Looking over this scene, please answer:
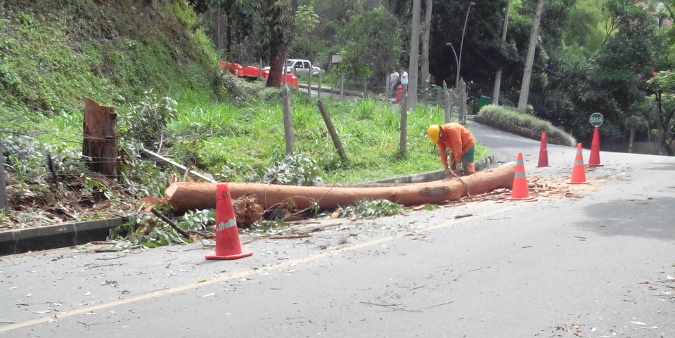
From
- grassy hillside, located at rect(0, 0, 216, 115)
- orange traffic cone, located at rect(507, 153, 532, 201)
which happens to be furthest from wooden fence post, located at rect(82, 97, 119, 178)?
orange traffic cone, located at rect(507, 153, 532, 201)

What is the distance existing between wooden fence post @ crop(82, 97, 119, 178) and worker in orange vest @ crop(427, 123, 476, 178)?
534 centimetres

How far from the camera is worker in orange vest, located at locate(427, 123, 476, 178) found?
40.9 ft

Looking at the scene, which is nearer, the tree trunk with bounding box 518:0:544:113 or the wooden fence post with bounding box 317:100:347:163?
the wooden fence post with bounding box 317:100:347:163

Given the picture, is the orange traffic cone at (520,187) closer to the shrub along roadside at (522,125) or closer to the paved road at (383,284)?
the paved road at (383,284)

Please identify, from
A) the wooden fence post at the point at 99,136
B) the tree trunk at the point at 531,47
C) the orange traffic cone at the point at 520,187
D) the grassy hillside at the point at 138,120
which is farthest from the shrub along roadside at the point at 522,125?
the wooden fence post at the point at 99,136

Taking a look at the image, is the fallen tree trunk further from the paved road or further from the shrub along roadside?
the shrub along roadside

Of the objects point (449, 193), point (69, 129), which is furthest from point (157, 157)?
point (449, 193)

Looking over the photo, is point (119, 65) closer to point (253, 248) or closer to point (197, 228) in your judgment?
point (197, 228)

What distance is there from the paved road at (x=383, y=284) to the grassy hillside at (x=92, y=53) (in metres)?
6.28

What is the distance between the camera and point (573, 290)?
5.90 meters

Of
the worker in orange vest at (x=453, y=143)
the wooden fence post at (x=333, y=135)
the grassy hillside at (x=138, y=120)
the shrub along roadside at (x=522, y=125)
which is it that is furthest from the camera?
the shrub along roadside at (x=522, y=125)

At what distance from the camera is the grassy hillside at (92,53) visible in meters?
13.5

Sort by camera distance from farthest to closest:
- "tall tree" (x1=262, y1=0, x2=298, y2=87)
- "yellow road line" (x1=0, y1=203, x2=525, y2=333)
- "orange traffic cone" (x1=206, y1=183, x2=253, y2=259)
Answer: "tall tree" (x1=262, y1=0, x2=298, y2=87), "orange traffic cone" (x1=206, y1=183, x2=253, y2=259), "yellow road line" (x1=0, y1=203, x2=525, y2=333)

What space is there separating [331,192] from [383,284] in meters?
4.17
